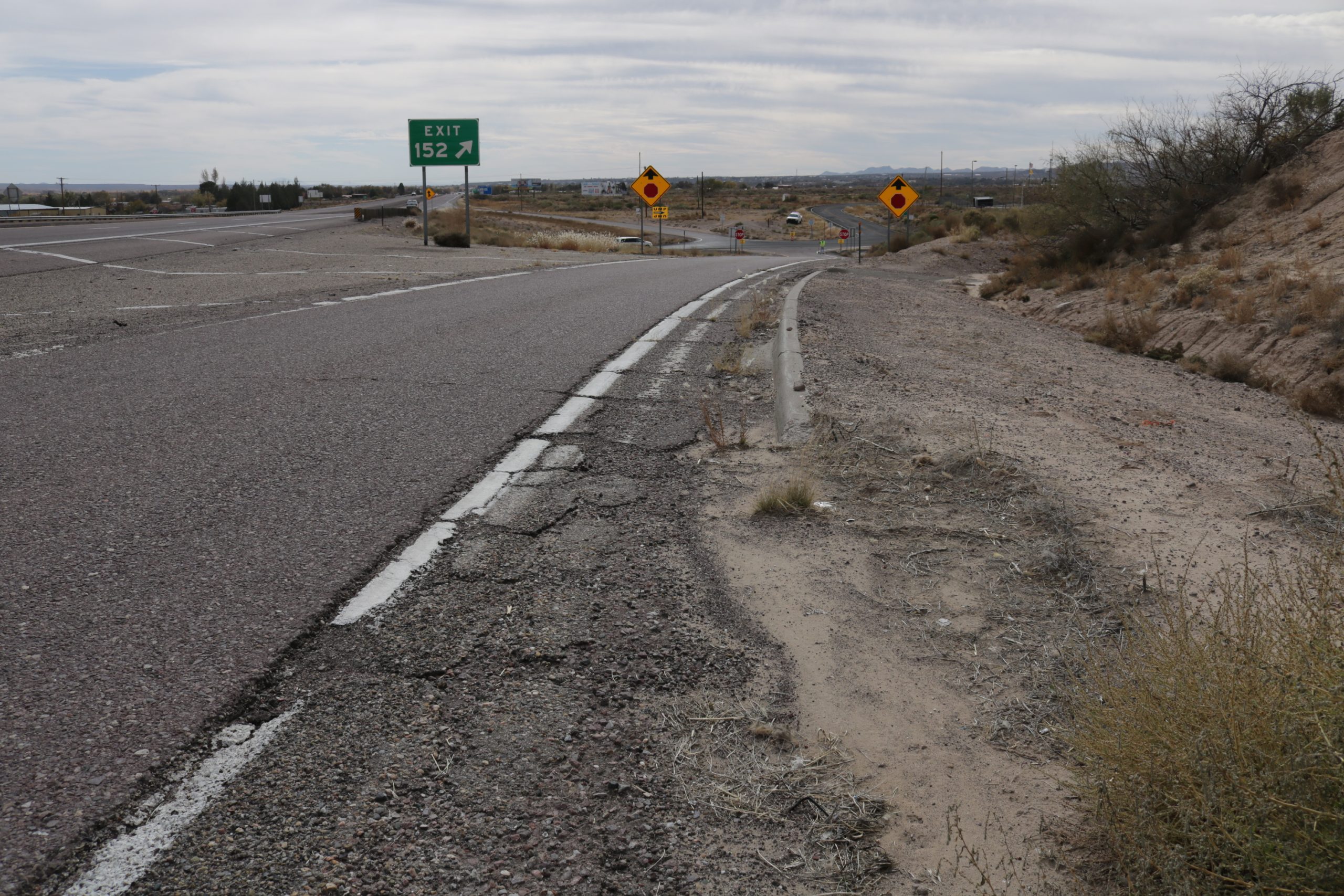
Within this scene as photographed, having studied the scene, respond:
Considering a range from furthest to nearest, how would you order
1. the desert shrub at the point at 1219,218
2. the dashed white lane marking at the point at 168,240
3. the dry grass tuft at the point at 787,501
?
1. the dashed white lane marking at the point at 168,240
2. the desert shrub at the point at 1219,218
3. the dry grass tuft at the point at 787,501

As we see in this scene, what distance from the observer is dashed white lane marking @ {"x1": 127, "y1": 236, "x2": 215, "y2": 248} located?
24.5m

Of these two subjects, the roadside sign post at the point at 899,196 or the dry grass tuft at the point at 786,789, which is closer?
the dry grass tuft at the point at 786,789

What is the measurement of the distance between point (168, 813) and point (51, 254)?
850 inches

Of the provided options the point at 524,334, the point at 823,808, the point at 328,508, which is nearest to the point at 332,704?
the point at 823,808

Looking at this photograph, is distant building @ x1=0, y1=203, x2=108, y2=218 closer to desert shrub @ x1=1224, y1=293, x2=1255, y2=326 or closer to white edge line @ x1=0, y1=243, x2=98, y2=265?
white edge line @ x1=0, y1=243, x2=98, y2=265

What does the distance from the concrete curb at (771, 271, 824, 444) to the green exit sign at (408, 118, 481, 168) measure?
24.0 metres

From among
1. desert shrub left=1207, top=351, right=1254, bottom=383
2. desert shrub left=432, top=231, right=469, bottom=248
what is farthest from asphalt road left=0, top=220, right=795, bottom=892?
desert shrub left=432, top=231, right=469, bottom=248

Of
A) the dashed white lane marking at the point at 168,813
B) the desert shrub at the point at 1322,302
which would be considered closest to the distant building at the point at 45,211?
the desert shrub at the point at 1322,302

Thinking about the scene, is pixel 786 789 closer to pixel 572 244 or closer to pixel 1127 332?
pixel 1127 332

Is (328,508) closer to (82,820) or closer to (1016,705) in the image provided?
(82,820)

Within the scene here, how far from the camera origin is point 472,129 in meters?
32.4

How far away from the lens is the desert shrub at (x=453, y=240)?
30734 millimetres

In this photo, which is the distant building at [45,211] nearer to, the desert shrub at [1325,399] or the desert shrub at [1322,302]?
the desert shrub at [1322,302]

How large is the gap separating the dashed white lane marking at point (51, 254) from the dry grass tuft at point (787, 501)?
1770 cm
